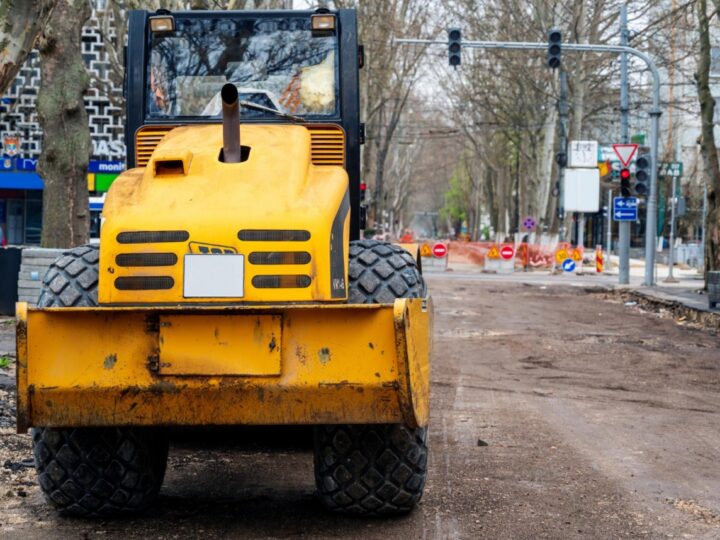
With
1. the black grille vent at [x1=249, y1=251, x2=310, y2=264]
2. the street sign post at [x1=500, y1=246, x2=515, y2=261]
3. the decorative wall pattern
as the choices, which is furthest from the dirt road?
the decorative wall pattern

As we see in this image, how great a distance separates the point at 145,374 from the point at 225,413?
41 centimetres

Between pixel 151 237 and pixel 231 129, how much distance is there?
2.69 feet

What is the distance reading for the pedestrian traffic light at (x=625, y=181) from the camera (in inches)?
1303

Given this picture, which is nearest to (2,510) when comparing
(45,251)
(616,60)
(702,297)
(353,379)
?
(353,379)

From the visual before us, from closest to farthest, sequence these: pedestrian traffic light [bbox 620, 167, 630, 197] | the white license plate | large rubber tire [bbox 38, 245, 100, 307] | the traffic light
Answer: the white license plate
large rubber tire [bbox 38, 245, 100, 307]
the traffic light
pedestrian traffic light [bbox 620, 167, 630, 197]

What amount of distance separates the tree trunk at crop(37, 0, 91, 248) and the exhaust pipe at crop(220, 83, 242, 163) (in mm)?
13307

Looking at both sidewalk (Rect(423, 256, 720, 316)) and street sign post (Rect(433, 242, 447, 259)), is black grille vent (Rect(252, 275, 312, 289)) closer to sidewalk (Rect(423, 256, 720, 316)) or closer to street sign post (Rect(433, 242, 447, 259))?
sidewalk (Rect(423, 256, 720, 316))

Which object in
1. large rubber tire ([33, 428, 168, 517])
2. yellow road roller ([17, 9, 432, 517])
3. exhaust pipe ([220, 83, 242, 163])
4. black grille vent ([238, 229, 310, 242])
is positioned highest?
exhaust pipe ([220, 83, 242, 163])

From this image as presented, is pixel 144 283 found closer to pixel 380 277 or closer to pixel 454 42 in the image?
pixel 380 277

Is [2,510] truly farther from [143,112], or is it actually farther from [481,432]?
[481,432]

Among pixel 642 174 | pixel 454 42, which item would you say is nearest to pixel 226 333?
pixel 454 42

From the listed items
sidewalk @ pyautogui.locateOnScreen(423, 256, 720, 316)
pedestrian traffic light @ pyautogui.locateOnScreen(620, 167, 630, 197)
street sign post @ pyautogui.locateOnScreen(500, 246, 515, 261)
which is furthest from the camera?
street sign post @ pyautogui.locateOnScreen(500, 246, 515, 261)

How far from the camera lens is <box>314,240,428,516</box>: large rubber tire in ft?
19.6

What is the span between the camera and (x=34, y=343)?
5395mm
